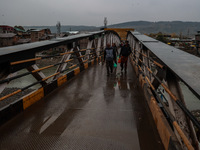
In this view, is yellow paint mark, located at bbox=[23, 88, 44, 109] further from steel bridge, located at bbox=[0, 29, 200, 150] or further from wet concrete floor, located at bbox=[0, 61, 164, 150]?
wet concrete floor, located at bbox=[0, 61, 164, 150]

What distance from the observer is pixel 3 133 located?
8.85ft

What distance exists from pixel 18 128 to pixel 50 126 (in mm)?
545

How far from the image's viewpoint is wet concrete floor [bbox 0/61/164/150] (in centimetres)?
242

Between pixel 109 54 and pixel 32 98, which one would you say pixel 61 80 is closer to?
pixel 32 98

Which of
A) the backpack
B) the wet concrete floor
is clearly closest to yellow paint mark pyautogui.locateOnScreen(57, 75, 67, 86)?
the wet concrete floor

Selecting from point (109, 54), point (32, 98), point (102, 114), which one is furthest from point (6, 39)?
point (102, 114)

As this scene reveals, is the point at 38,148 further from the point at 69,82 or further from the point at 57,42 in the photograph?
the point at 69,82

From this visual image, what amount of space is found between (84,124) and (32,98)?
162cm

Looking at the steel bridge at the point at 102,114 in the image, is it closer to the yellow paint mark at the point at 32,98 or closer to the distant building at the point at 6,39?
the yellow paint mark at the point at 32,98

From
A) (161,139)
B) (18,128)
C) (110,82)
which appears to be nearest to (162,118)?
(161,139)

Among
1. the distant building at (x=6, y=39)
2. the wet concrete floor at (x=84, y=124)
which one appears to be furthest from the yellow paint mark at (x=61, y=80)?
the distant building at (x=6, y=39)

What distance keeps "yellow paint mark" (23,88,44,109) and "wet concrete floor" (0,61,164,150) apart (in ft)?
0.49

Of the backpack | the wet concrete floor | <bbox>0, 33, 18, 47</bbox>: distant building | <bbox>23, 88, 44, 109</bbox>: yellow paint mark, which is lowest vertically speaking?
the wet concrete floor

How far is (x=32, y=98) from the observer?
386 centimetres
